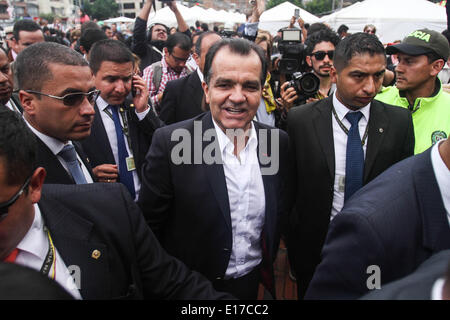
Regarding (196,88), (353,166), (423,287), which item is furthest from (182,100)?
(423,287)

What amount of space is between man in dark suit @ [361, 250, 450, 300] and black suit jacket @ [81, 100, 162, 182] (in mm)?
1914

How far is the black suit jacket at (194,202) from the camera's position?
1718 millimetres

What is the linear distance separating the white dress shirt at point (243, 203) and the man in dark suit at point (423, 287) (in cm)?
102

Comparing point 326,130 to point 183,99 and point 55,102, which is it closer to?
point 183,99

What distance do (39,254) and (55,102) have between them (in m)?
0.85

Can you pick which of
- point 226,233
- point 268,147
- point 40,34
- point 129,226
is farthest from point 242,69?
point 40,34

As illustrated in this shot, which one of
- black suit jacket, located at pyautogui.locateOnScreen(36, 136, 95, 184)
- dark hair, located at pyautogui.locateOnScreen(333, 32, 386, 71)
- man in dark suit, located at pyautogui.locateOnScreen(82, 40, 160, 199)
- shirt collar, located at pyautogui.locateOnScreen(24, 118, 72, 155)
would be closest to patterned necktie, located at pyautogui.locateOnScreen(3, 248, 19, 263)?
black suit jacket, located at pyautogui.locateOnScreen(36, 136, 95, 184)

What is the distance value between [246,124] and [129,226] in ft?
2.76

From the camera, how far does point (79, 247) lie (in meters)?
1.21

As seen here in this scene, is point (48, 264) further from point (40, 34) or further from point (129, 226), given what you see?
point (40, 34)

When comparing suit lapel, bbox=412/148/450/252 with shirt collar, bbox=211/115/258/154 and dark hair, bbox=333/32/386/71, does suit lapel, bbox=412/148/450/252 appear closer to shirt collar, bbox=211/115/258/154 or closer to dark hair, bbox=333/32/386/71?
shirt collar, bbox=211/115/258/154

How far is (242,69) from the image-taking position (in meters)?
1.75
